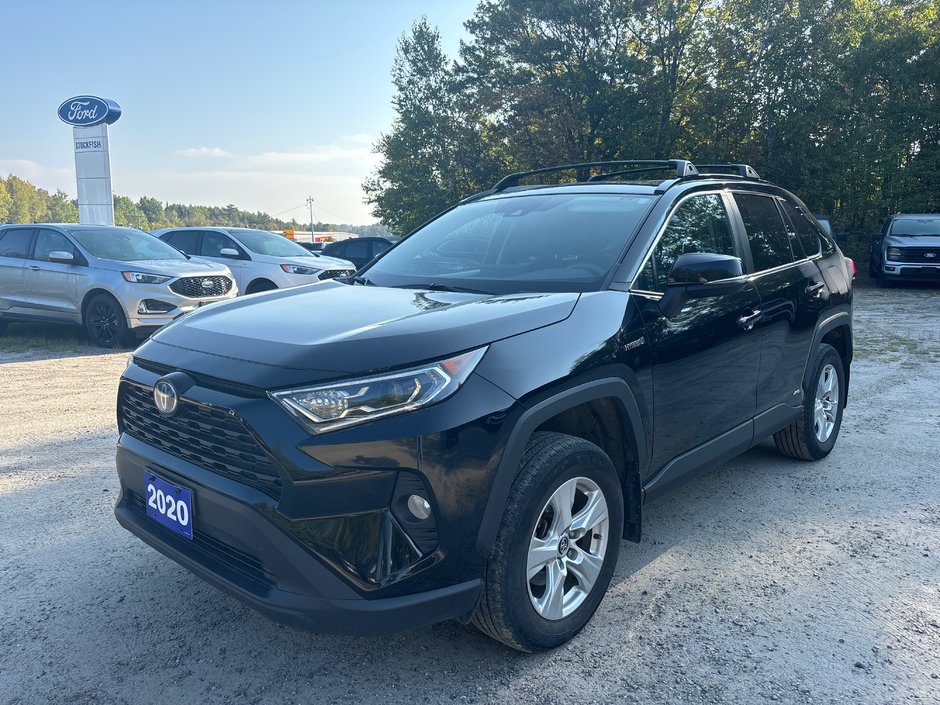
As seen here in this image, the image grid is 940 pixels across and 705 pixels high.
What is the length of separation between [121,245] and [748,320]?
8.94 metres

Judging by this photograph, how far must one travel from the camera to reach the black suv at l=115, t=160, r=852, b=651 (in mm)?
2055

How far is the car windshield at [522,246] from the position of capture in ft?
9.91

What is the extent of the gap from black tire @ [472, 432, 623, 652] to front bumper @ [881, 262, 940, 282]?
1731 centimetres

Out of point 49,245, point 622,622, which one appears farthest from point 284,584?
point 49,245

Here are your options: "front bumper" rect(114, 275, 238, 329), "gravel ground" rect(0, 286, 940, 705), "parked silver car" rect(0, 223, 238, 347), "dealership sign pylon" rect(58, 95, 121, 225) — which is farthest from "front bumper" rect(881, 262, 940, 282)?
"dealership sign pylon" rect(58, 95, 121, 225)

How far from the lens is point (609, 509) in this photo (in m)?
2.67

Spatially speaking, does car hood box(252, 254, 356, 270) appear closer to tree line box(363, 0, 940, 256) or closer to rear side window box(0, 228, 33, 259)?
rear side window box(0, 228, 33, 259)

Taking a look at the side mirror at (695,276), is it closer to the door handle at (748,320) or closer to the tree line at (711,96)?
the door handle at (748,320)

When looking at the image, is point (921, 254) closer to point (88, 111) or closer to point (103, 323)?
point (103, 323)

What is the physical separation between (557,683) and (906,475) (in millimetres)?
3128

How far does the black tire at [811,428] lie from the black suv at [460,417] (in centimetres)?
92

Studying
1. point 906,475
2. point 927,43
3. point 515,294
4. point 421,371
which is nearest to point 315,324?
point 421,371

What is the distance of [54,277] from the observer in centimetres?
945

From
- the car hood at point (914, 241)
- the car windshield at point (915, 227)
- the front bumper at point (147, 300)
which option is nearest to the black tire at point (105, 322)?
the front bumper at point (147, 300)
